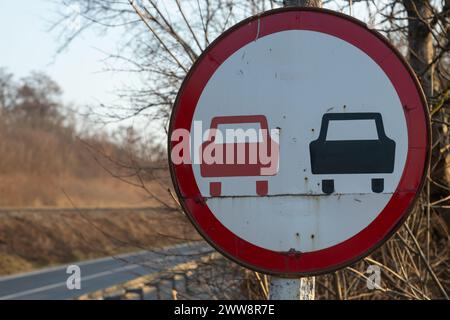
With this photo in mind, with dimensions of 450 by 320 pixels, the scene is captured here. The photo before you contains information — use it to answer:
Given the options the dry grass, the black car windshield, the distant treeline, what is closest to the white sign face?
the black car windshield

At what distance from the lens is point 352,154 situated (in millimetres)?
1974

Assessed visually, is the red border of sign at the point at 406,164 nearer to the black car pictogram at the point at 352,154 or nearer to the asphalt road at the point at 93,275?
the black car pictogram at the point at 352,154

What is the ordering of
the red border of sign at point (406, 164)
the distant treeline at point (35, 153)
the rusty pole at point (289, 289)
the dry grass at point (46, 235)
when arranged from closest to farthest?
the red border of sign at point (406, 164) < the rusty pole at point (289, 289) < the dry grass at point (46, 235) < the distant treeline at point (35, 153)

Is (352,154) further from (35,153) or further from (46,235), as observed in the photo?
(35,153)

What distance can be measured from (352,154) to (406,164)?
0.17 meters

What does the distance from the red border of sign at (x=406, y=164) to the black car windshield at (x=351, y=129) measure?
0.11 meters

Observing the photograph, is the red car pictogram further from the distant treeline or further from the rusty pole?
the distant treeline

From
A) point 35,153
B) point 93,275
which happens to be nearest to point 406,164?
point 93,275

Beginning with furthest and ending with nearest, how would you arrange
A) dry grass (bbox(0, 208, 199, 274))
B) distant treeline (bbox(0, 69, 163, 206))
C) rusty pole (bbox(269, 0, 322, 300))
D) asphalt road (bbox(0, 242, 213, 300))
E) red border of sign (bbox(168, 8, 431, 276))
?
distant treeline (bbox(0, 69, 163, 206)) < dry grass (bbox(0, 208, 199, 274)) < asphalt road (bbox(0, 242, 213, 300)) < rusty pole (bbox(269, 0, 322, 300)) < red border of sign (bbox(168, 8, 431, 276))

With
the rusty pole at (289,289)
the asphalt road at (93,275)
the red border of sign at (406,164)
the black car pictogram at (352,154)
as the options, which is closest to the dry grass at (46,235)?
the asphalt road at (93,275)

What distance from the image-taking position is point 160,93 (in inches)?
233

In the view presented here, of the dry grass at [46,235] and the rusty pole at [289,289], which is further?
the dry grass at [46,235]

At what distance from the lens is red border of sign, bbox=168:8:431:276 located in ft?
6.36

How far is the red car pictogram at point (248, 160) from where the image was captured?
201 centimetres
